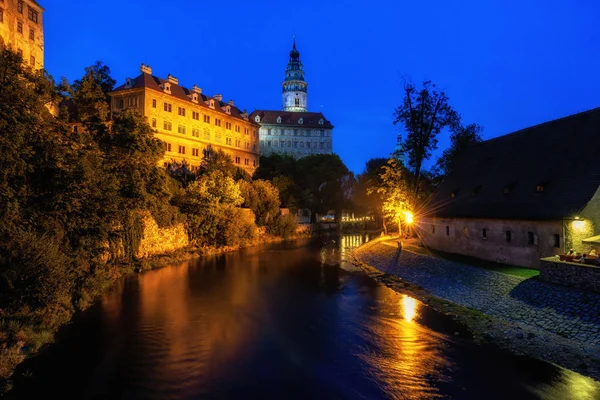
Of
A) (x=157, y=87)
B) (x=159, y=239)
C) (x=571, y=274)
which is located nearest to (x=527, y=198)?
(x=571, y=274)

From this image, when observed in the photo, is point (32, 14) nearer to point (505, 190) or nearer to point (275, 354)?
point (275, 354)

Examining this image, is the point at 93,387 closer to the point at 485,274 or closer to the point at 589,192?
the point at 485,274

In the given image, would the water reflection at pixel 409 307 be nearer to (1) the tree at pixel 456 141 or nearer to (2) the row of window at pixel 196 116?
(1) the tree at pixel 456 141

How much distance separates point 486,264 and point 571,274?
7579mm

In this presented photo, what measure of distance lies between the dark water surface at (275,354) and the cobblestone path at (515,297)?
2540mm

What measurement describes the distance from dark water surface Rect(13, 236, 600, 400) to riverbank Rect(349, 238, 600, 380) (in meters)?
0.90

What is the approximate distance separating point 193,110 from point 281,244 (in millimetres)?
26720

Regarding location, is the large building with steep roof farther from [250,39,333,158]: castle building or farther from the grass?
[250,39,333,158]: castle building

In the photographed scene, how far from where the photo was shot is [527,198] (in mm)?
24344

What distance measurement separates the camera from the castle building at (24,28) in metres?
49.6

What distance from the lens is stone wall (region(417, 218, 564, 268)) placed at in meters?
21.9

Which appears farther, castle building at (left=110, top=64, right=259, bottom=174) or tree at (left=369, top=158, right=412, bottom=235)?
castle building at (left=110, top=64, right=259, bottom=174)

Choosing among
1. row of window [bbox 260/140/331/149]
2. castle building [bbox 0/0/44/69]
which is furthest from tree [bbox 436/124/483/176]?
row of window [bbox 260/140/331/149]

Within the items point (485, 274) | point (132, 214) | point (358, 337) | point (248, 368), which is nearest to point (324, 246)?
point (132, 214)
